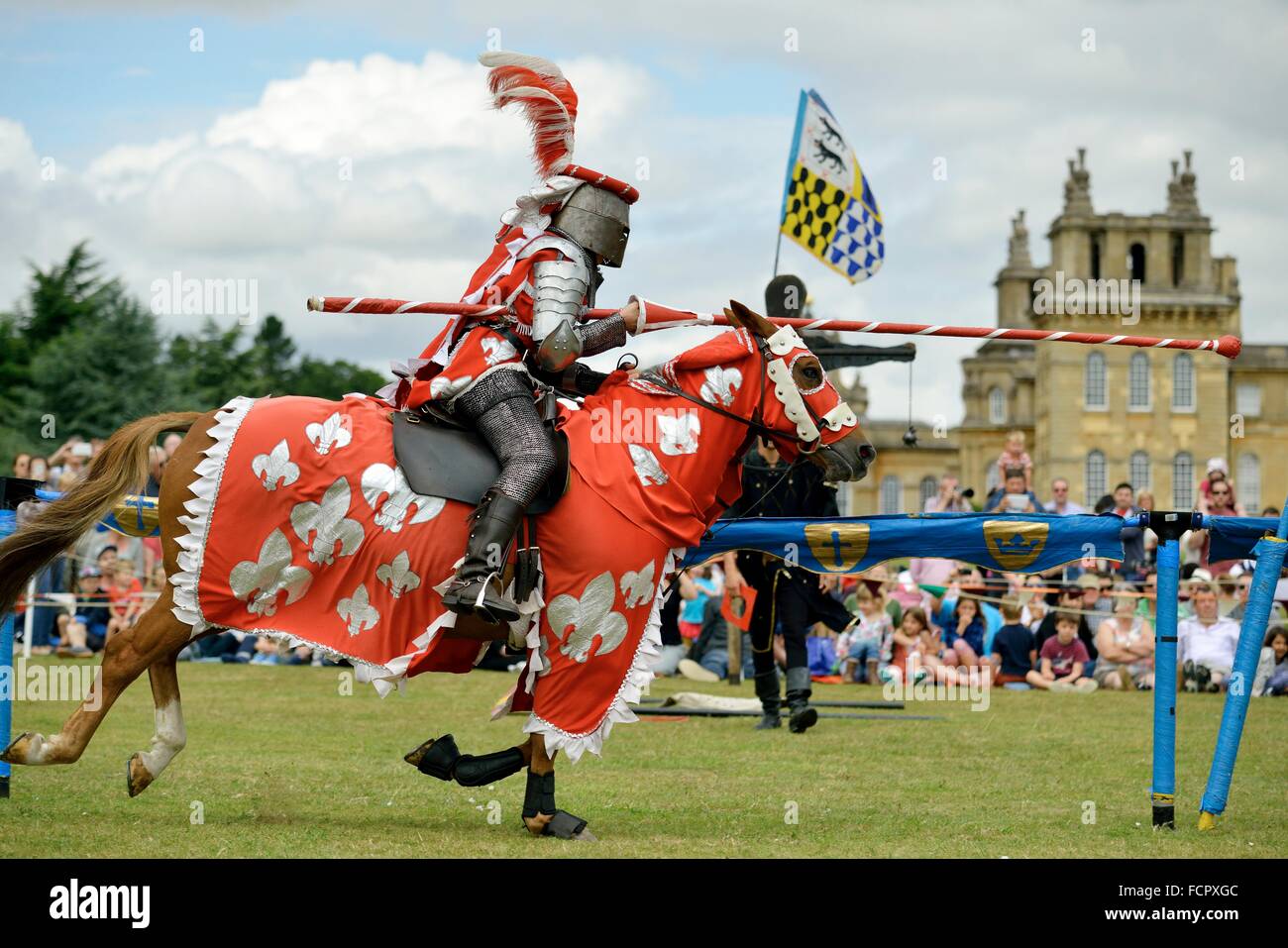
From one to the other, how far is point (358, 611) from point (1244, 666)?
410 cm

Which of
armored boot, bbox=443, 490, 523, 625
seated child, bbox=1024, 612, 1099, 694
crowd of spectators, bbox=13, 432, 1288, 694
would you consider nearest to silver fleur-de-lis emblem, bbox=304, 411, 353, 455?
armored boot, bbox=443, 490, 523, 625

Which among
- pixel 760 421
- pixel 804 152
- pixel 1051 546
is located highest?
pixel 804 152

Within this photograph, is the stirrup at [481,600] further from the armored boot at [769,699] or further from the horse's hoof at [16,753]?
the armored boot at [769,699]

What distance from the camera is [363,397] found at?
27.3ft

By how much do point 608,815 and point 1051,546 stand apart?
2.88 m

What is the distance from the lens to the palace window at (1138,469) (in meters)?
93.8

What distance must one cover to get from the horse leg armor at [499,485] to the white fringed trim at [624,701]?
0.58 meters

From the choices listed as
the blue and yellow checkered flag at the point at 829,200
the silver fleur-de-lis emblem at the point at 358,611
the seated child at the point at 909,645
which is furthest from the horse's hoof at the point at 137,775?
the blue and yellow checkered flag at the point at 829,200

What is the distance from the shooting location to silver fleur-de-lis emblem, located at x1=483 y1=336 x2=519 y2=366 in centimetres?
804

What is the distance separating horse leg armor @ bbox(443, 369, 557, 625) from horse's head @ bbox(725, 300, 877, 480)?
1155 millimetres

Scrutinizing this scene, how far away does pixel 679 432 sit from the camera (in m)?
8.13

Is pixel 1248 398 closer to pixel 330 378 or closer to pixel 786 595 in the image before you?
pixel 330 378

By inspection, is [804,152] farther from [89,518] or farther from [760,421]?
[89,518]
